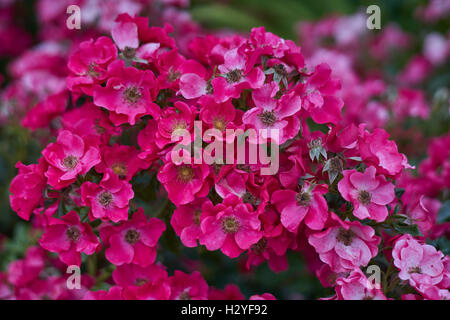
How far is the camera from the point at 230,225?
2.78 feet

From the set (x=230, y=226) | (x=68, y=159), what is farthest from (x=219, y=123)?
(x=68, y=159)

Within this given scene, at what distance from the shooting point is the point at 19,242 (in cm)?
150

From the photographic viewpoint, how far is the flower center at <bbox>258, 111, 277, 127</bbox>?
0.88 meters

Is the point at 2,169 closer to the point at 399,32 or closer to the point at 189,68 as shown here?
the point at 189,68

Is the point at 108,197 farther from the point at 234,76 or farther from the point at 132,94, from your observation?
the point at 234,76

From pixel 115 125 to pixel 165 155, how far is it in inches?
4.9

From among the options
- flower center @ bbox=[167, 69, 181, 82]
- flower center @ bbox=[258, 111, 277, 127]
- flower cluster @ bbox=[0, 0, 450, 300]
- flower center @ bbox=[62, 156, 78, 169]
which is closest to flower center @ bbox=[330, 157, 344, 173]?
flower cluster @ bbox=[0, 0, 450, 300]

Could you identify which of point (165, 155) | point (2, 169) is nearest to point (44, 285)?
point (165, 155)

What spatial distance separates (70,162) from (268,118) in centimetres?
36

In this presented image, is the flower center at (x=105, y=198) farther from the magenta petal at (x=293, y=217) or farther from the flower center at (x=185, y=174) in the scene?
the magenta petal at (x=293, y=217)
